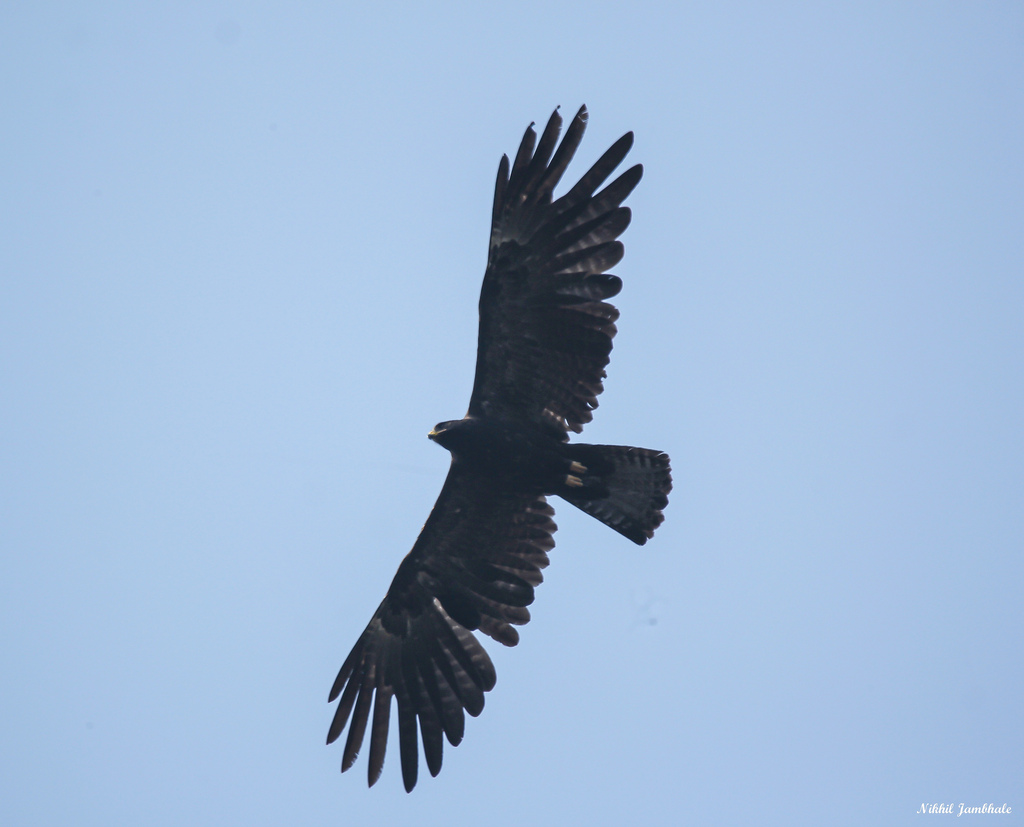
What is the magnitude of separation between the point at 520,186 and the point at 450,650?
6.12 meters

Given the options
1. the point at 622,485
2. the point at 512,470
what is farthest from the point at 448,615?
the point at 622,485

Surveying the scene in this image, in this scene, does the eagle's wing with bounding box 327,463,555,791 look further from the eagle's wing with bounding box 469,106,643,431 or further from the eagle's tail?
the eagle's wing with bounding box 469,106,643,431

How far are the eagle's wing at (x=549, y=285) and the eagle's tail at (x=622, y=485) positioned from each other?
18.7 inches

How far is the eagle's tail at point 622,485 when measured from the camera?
1205cm

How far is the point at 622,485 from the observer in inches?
483

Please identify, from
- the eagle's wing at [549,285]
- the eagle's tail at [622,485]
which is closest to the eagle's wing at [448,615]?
the eagle's tail at [622,485]

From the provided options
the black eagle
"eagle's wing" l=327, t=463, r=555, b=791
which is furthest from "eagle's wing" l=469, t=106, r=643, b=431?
"eagle's wing" l=327, t=463, r=555, b=791

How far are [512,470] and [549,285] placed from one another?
2.41 meters

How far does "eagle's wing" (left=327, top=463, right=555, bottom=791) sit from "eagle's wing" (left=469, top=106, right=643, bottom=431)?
135 cm

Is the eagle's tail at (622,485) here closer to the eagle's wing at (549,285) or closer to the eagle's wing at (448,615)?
the eagle's wing at (549,285)

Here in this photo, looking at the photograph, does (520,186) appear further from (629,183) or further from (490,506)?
(490,506)

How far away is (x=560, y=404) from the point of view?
11.9 meters

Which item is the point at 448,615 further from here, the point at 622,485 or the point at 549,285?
the point at 549,285

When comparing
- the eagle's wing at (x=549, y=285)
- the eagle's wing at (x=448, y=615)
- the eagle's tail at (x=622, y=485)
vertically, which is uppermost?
the eagle's wing at (x=549, y=285)
